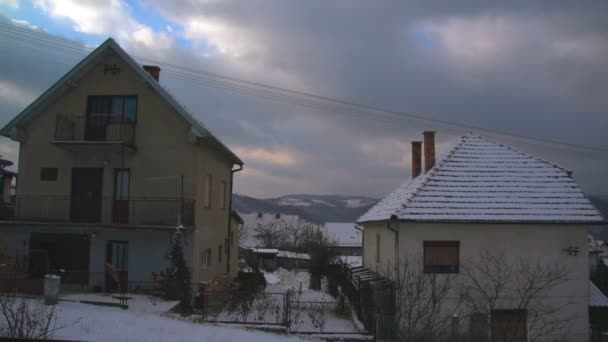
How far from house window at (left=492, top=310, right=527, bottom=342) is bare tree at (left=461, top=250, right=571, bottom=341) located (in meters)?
0.03

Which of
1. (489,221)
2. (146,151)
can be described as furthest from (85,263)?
(489,221)

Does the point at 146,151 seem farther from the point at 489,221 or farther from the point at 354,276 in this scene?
the point at 489,221

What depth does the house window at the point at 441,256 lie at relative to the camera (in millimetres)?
16859

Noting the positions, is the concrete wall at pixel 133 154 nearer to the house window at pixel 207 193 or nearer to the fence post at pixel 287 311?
the house window at pixel 207 193

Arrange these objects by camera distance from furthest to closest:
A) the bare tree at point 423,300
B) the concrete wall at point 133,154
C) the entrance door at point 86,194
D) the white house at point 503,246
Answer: the entrance door at point 86,194 < the concrete wall at point 133,154 < the white house at point 503,246 < the bare tree at point 423,300

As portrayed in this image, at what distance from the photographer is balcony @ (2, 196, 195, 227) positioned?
20.1m

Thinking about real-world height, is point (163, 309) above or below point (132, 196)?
below

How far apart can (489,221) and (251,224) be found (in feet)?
256

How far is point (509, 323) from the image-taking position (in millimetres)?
16656

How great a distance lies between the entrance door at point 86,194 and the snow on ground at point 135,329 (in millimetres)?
5750

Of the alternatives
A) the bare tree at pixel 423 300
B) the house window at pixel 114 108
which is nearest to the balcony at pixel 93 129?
the house window at pixel 114 108

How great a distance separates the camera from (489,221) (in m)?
16.9

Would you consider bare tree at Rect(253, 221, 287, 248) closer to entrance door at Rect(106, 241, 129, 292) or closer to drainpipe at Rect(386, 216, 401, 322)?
entrance door at Rect(106, 241, 129, 292)

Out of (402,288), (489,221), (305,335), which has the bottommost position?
(305,335)
